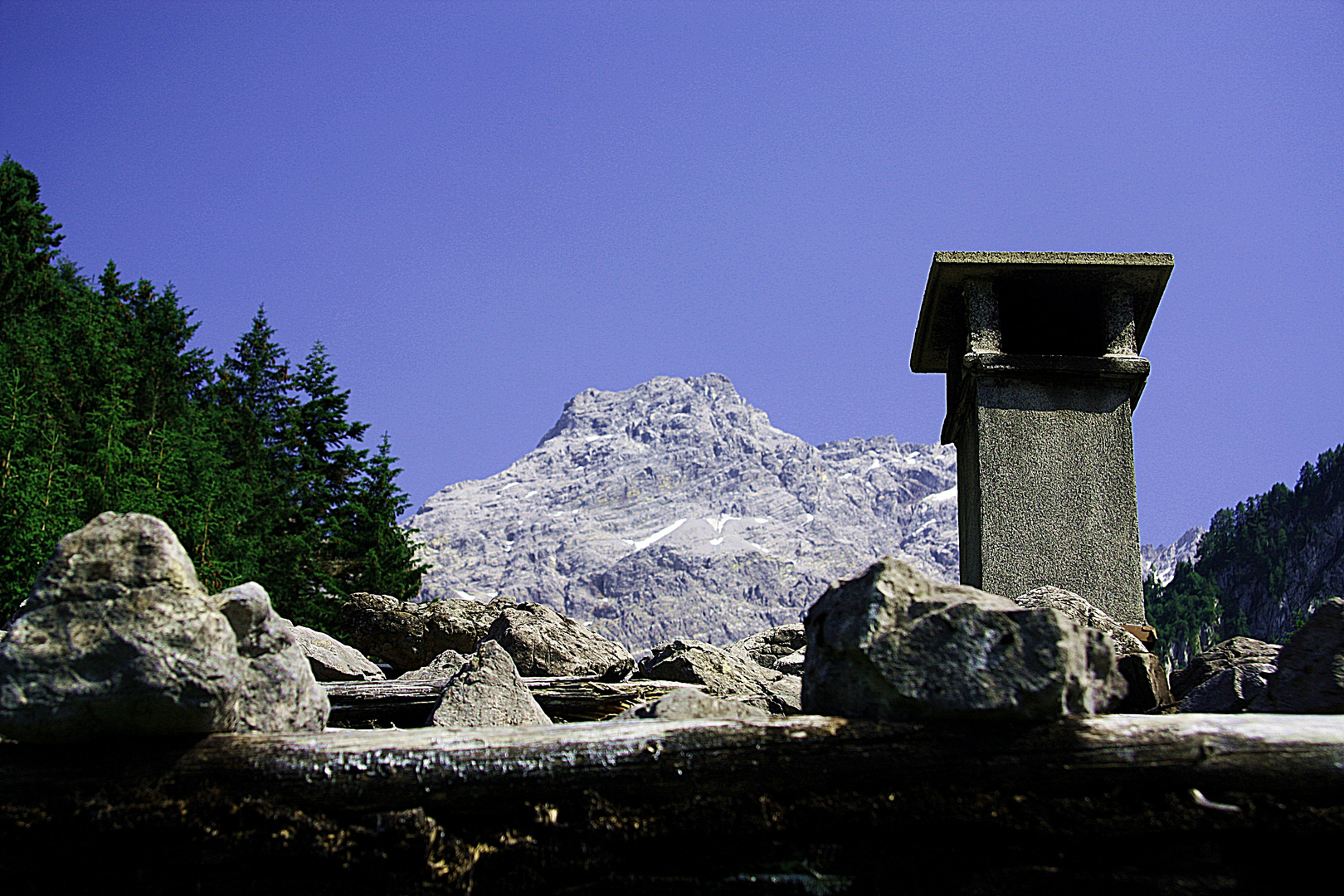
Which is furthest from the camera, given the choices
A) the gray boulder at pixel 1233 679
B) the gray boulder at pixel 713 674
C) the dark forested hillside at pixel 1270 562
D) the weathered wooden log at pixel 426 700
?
the dark forested hillside at pixel 1270 562

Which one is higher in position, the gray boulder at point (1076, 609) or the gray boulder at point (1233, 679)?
the gray boulder at point (1076, 609)

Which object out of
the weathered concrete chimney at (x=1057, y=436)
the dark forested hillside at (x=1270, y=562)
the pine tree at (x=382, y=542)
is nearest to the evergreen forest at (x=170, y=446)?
the pine tree at (x=382, y=542)

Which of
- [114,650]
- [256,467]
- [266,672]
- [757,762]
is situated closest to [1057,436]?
[757,762]

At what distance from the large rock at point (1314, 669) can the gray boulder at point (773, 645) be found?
15.5 ft

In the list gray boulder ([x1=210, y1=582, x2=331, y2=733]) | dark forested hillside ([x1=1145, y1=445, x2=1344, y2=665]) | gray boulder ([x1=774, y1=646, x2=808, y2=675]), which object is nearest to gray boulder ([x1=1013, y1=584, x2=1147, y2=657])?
gray boulder ([x1=774, y1=646, x2=808, y2=675])

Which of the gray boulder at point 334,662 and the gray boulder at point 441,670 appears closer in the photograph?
the gray boulder at point 441,670

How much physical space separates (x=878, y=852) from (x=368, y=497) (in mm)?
29301

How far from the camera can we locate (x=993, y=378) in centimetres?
519

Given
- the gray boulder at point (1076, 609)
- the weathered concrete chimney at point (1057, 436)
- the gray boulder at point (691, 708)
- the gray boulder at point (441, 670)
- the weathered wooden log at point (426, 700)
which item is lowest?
the weathered wooden log at point (426, 700)

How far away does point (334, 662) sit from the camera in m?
5.14

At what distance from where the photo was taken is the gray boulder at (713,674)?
4.73m

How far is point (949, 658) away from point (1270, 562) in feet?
268

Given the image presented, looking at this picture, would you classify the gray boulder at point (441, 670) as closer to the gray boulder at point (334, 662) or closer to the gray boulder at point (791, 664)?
the gray boulder at point (334, 662)

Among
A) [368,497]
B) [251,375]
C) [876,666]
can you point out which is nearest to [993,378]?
[876,666]
